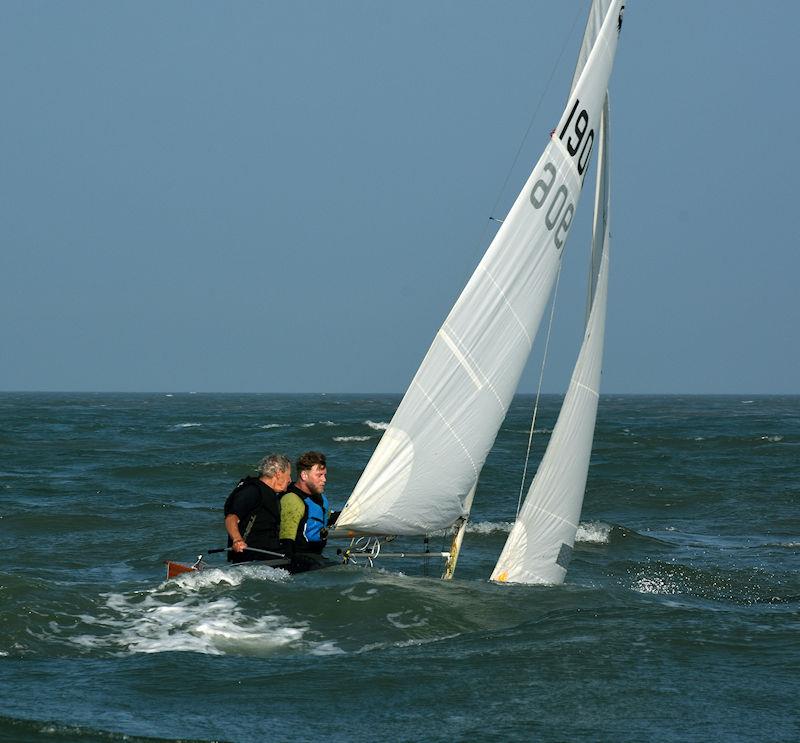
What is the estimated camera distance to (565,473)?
9.86 meters

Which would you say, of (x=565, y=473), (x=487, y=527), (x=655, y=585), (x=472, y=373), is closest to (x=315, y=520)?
(x=472, y=373)

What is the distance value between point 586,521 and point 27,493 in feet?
31.4

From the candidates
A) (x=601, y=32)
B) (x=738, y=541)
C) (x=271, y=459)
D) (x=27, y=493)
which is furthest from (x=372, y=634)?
(x=27, y=493)

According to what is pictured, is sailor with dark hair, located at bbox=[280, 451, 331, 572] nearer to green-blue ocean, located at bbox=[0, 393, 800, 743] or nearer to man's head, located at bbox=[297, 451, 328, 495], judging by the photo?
man's head, located at bbox=[297, 451, 328, 495]

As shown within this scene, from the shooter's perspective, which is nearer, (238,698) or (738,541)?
(238,698)

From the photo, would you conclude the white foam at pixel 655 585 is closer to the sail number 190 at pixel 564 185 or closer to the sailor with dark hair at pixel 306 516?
the sailor with dark hair at pixel 306 516

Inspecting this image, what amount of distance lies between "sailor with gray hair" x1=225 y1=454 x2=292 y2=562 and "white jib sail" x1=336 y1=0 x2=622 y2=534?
2.93 feet

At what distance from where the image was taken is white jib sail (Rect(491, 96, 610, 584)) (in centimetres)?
971

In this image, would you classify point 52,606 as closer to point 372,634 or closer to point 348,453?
point 372,634

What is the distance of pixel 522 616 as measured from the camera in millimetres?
8820

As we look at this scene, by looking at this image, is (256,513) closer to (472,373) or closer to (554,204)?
(472,373)

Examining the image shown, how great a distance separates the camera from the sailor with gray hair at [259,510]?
9.33 meters

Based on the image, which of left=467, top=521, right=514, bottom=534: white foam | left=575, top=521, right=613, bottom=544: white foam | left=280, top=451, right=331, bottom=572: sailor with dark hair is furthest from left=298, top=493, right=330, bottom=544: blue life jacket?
left=467, top=521, right=514, bottom=534: white foam

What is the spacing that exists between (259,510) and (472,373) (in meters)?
2.09
